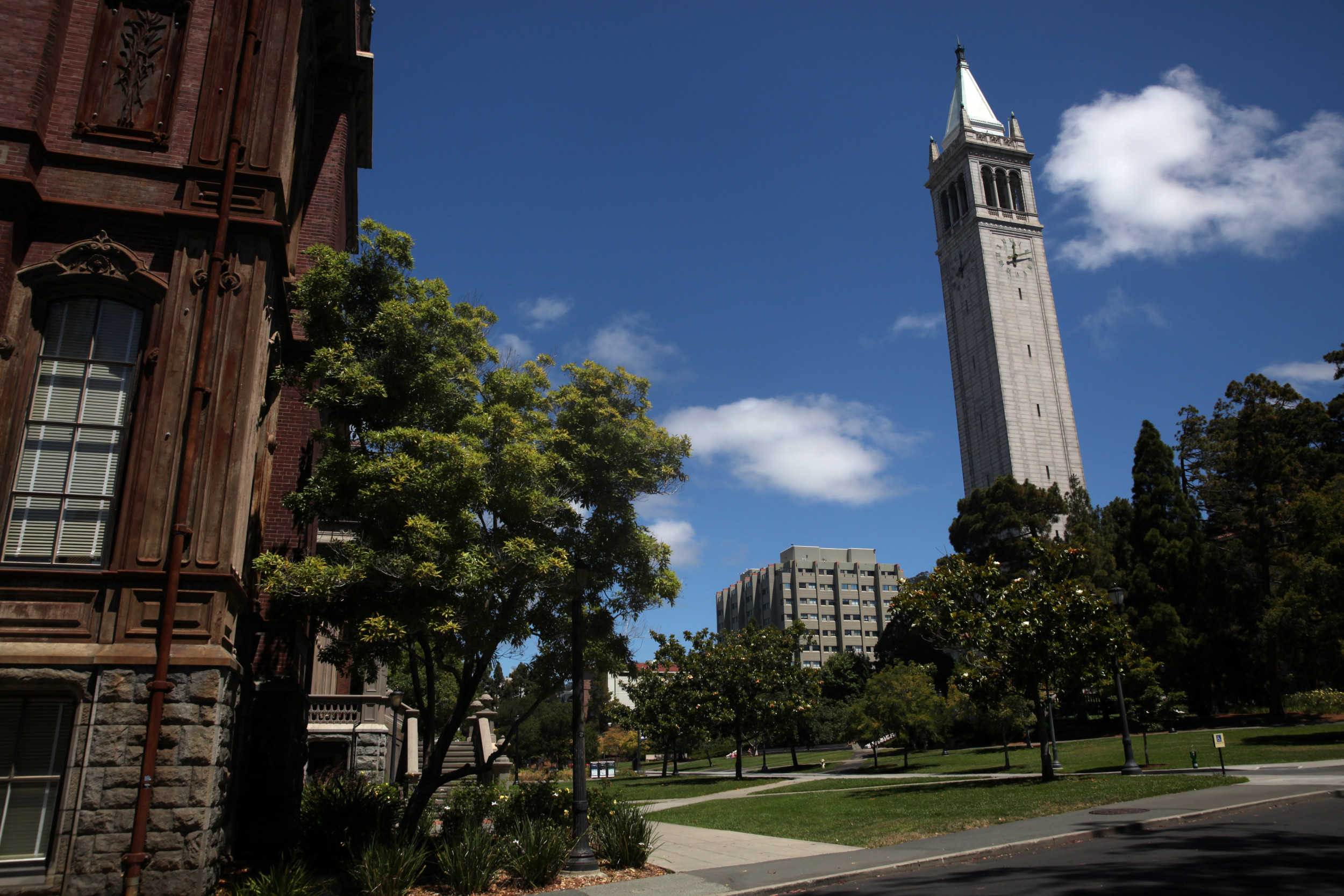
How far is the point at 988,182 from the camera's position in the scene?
10406 cm

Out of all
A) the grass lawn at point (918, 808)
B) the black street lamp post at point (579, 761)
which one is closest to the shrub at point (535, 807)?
the black street lamp post at point (579, 761)

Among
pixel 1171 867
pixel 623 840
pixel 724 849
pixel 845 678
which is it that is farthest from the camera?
pixel 845 678

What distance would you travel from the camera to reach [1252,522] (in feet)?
156

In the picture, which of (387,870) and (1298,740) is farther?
(1298,740)

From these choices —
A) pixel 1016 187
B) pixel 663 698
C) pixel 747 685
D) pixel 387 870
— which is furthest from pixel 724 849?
pixel 1016 187

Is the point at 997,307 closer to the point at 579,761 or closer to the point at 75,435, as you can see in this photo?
the point at 579,761

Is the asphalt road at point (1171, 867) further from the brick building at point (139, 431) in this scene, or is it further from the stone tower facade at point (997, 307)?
the stone tower facade at point (997, 307)

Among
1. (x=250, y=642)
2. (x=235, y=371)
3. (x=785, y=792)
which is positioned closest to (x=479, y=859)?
(x=250, y=642)

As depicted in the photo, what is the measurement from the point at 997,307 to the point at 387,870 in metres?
95.9

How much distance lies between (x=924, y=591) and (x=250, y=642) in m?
18.2

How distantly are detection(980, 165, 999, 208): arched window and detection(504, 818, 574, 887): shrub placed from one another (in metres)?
106

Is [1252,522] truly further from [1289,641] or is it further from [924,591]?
[924,591]

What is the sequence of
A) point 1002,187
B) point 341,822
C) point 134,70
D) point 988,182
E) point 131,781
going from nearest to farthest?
point 131,781, point 134,70, point 341,822, point 988,182, point 1002,187

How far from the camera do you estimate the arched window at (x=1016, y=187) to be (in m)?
104
